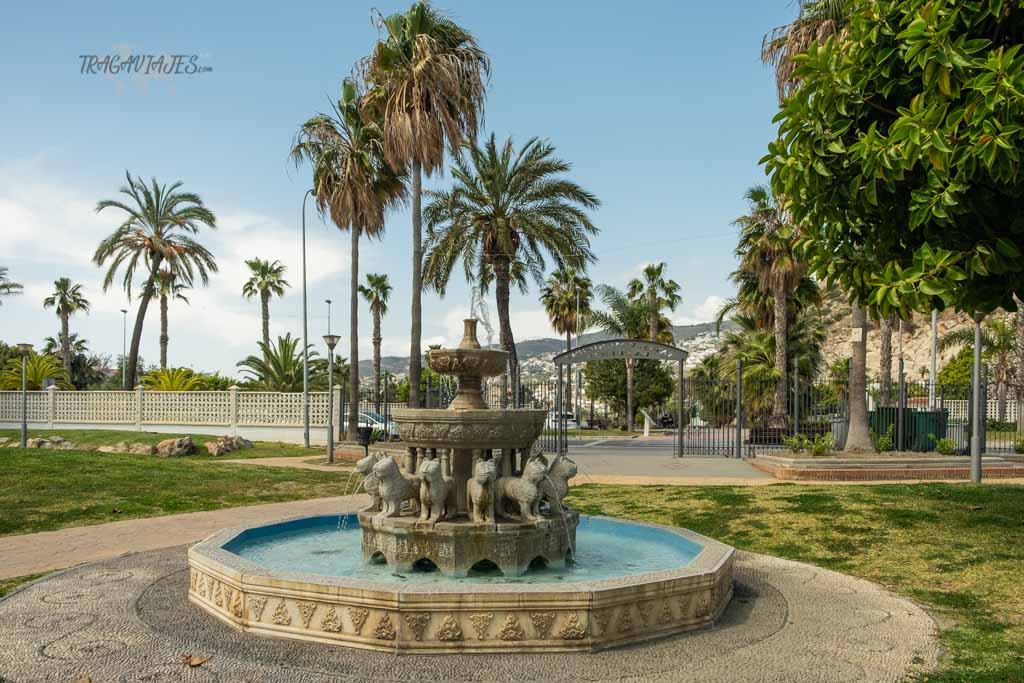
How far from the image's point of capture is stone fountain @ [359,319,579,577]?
23.1 feet

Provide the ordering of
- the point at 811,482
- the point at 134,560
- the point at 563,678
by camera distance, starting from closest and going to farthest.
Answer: the point at 563,678
the point at 134,560
the point at 811,482

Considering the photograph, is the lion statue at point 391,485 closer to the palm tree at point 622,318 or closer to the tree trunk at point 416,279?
the tree trunk at point 416,279

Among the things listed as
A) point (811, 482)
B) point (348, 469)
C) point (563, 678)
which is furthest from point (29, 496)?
point (811, 482)

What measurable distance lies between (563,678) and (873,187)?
560 centimetres

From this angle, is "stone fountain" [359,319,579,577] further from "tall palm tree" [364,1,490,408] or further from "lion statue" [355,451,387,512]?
"tall palm tree" [364,1,490,408]

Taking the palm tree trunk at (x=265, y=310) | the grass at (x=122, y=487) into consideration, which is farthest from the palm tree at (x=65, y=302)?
the grass at (x=122, y=487)

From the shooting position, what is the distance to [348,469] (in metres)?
19.8

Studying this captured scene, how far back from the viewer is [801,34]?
71.0 ft

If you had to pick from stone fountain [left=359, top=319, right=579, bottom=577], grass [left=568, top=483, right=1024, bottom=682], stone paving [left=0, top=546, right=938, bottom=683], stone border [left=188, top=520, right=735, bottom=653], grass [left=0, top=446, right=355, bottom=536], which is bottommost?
grass [left=0, top=446, right=355, bottom=536]

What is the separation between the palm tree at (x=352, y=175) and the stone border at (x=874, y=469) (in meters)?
14.6

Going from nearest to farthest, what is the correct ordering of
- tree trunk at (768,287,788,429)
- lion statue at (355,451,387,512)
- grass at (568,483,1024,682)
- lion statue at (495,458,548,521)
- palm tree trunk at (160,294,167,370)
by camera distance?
1. grass at (568,483,1024,682)
2. lion statue at (495,458,548,521)
3. lion statue at (355,451,387,512)
4. tree trunk at (768,287,788,429)
5. palm tree trunk at (160,294,167,370)

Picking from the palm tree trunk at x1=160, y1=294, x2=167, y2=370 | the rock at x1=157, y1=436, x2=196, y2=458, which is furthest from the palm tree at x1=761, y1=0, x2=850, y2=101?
the palm tree trunk at x1=160, y1=294, x2=167, y2=370

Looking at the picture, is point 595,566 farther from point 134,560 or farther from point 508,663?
point 134,560

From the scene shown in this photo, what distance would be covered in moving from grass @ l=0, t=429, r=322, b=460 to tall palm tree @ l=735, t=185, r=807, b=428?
17124 millimetres
